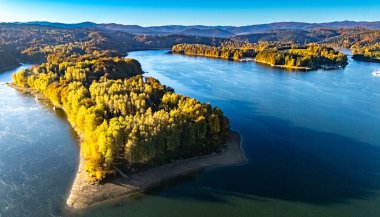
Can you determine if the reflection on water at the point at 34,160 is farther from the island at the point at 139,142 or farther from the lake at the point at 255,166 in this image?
the island at the point at 139,142

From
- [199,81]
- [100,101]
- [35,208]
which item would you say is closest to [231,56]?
[199,81]

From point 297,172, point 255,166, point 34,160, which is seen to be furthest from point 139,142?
point 297,172

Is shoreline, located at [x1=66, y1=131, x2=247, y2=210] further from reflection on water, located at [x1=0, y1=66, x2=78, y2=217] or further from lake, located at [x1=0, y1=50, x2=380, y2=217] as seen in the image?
reflection on water, located at [x1=0, y1=66, x2=78, y2=217]

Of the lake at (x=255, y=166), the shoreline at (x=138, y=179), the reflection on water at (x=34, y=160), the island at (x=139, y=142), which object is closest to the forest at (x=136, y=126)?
the island at (x=139, y=142)

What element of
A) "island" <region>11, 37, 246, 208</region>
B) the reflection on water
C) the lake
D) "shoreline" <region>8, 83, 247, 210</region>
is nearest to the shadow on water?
the lake

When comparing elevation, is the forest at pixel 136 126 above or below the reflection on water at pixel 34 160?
above

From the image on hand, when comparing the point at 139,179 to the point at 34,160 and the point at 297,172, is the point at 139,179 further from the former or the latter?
the point at 297,172

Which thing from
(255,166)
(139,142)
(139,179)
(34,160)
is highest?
(139,142)
